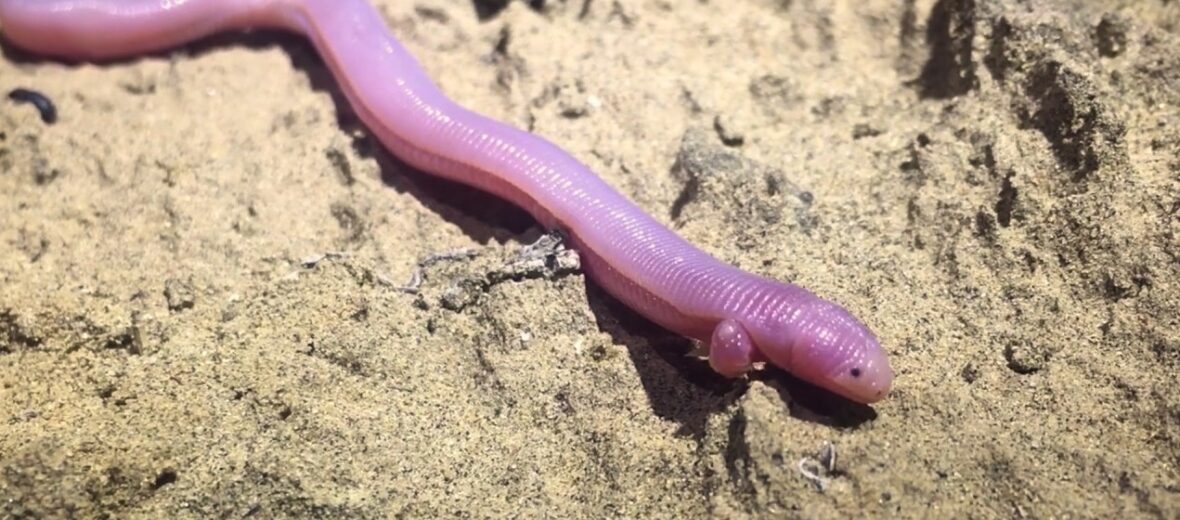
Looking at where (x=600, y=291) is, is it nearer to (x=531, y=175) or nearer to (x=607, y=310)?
(x=607, y=310)

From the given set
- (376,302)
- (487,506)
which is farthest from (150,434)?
(487,506)

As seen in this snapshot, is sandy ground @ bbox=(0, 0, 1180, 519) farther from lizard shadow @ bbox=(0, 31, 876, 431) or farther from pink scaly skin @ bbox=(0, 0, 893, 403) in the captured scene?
pink scaly skin @ bbox=(0, 0, 893, 403)

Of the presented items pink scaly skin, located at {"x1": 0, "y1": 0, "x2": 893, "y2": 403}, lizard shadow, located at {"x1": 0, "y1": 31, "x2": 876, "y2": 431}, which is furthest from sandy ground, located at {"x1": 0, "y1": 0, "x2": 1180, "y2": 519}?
pink scaly skin, located at {"x1": 0, "y1": 0, "x2": 893, "y2": 403}

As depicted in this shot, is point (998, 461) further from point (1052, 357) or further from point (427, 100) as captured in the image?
point (427, 100)

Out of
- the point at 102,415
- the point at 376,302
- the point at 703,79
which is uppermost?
the point at 703,79

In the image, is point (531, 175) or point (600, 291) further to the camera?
point (531, 175)

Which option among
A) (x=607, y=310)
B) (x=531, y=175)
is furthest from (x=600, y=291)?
(x=531, y=175)
